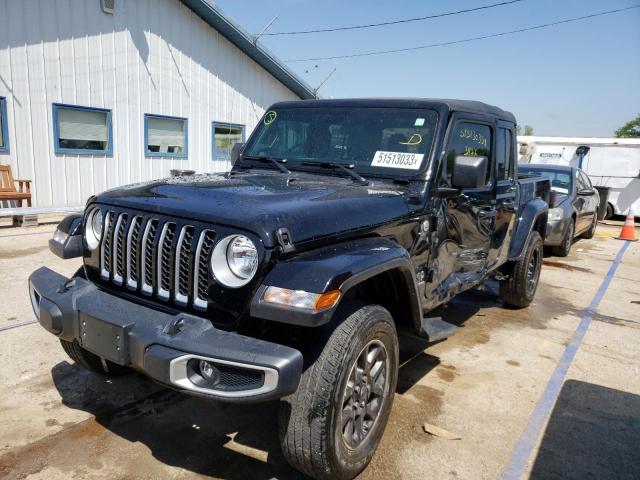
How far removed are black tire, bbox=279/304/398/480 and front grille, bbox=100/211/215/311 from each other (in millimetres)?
605

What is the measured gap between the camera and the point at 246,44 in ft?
44.8

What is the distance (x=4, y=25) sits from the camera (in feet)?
30.5

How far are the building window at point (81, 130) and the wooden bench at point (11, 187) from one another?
1046 millimetres

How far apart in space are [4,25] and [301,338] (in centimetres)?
992

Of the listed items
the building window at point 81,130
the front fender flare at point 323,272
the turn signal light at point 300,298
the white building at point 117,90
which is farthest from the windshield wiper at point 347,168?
the building window at point 81,130

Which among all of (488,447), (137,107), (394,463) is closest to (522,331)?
(488,447)

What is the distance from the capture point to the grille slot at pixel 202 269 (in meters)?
2.31

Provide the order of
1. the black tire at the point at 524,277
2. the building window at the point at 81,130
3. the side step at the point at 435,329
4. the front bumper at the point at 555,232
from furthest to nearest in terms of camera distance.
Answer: the building window at the point at 81,130, the front bumper at the point at 555,232, the black tire at the point at 524,277, the side step at the point at 435,329

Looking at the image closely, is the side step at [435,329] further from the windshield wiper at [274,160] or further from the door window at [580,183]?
the door window at [580,183]

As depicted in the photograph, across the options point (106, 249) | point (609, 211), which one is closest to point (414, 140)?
point (106, 249)

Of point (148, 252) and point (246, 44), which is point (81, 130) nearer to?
point (246, 44)

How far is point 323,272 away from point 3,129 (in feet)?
32.3

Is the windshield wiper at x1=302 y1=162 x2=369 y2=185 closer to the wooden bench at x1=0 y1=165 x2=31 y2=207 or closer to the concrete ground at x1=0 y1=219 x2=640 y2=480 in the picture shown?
the concrete ground at x1=0 y1=219 x2=640 y2=480

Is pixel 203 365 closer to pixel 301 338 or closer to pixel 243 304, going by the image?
pixel 243 304
